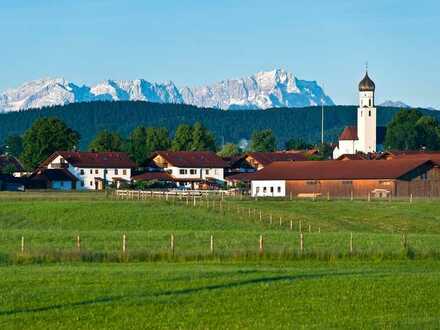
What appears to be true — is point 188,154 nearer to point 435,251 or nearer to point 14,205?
point 14,205

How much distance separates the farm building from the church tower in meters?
57.7

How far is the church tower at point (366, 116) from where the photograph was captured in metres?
179

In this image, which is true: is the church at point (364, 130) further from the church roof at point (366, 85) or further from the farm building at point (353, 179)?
the farm building at point (353, 179)

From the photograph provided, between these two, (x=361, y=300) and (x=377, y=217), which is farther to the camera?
(x=377, y=217)

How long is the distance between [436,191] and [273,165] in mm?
19195

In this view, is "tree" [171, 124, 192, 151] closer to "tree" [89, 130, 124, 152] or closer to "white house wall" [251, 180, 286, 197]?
"tree" [89, 130, 124, 152]

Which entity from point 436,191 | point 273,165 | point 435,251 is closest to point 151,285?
point 435,251

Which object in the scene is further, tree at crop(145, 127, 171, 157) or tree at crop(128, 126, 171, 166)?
tree at crop(145, 127, 171, 157)

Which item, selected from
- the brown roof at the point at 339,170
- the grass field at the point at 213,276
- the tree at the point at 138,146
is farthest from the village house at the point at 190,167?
the grass field at the point at 213,276

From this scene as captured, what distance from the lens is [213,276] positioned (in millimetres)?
38188

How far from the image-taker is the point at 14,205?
8762cm

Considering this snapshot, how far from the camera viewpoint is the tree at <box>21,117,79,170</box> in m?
162

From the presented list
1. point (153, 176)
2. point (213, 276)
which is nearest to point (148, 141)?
point (153, 176)

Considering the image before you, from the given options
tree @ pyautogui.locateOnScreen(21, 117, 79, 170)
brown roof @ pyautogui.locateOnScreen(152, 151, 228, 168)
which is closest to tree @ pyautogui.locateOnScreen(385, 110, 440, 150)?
brown roof @ pyautogui.locateOnScreen(152, 151, 228, 168)
